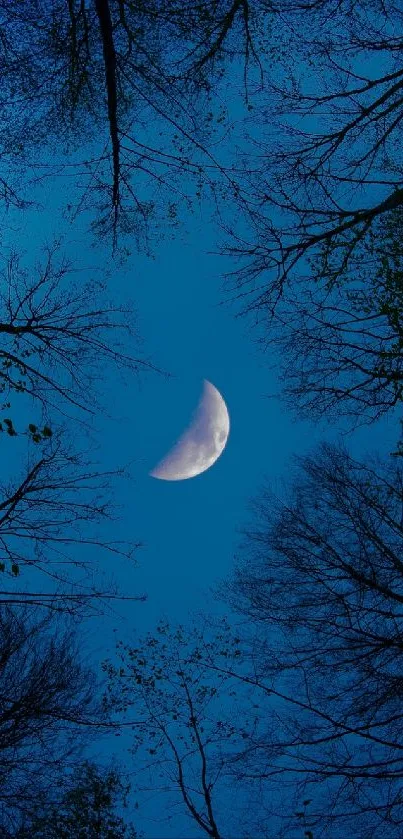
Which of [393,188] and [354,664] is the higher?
[393,188]

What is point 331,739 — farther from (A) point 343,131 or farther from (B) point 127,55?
(B) point 127,55

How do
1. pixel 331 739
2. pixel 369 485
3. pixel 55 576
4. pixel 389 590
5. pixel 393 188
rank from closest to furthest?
1. pixel 55 576
2. pixel 331 739
3. pixel 393 188
4. pixel 389 590
5. pixel 369 485

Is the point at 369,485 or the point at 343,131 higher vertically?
the point at 343,131

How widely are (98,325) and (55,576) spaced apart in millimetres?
2713

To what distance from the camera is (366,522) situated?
7.66 m

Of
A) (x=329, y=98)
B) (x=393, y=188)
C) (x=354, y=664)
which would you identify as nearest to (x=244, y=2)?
(x=329, y=98)

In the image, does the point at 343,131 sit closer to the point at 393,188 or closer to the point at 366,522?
the point at 393,188

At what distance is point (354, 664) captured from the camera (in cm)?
633

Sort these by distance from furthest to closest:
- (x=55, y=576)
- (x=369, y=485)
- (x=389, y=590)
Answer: (x=369, y=485)
(x=389, y=590)
(x=55, y=576)

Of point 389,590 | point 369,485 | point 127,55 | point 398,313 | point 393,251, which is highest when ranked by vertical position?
point 127,55

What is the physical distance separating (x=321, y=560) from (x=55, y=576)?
4.05 m

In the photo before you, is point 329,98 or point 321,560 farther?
point 321,560

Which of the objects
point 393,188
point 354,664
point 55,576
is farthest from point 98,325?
point 354,664

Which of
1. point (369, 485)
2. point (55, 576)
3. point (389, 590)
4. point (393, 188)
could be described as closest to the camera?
point (55, 576)
